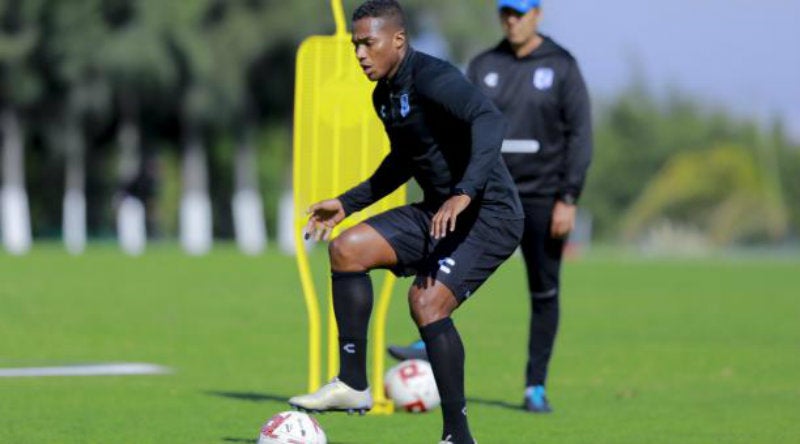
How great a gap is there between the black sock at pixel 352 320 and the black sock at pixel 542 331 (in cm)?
259

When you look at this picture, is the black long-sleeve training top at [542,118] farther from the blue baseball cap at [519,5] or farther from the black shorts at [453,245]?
the black shorts at [453,245]

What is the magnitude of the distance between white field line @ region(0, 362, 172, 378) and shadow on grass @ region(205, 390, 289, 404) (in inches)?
51.1

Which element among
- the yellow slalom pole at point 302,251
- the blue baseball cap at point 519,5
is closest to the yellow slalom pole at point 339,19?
the yellow slalom pole at point 302,251

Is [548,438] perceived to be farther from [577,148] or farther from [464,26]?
[464,26]

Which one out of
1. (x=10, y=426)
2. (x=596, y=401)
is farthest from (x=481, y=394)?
(x=10, y=426)

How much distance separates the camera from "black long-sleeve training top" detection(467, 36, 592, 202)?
1122 centimetres

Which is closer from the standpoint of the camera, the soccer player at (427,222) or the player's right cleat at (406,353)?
the soccer player at (427,222)

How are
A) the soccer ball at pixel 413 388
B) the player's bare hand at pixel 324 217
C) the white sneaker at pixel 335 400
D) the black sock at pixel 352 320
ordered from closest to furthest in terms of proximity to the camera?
the white sneaker at pixel 335 400 → the black sock at pixel 352 320 → the player's bare hand at pixel 324 217 → the soccer ball at pixel 413 388

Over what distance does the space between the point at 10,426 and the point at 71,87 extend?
139 ft

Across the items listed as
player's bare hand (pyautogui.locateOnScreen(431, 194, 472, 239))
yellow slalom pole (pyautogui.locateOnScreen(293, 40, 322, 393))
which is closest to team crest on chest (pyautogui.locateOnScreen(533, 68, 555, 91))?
yellow slalom pole (pyautogui.locateOnScreen(293, 40, 322, 393))

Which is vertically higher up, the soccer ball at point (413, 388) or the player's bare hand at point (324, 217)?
the player's bare hand at point (324, 217)

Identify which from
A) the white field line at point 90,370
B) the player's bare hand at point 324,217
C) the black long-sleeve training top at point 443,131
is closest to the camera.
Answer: the black long-sleeve training top at point 443,131

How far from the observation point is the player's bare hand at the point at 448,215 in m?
8.02

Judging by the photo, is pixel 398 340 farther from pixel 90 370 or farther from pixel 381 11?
pixel 381 11
